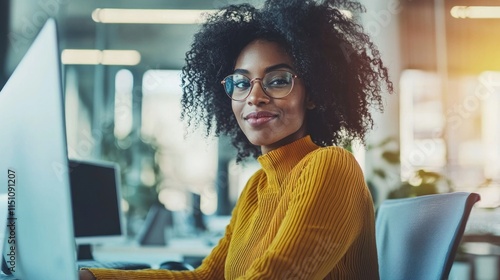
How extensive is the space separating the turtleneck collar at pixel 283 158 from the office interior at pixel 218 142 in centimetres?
213

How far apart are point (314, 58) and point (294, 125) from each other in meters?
0.13

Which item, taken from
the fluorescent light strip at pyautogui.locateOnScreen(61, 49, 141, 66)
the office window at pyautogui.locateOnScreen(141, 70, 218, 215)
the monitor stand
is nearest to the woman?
the monitor stand

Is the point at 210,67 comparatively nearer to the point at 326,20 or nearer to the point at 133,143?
Answer: the point at 326,20

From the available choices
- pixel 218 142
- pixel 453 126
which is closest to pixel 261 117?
pixel 218 142

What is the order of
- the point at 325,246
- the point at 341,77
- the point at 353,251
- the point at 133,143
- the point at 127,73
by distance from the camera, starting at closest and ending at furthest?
the point at 325,246
the point at 353,251
the point at 341,77
the point at 133,143
the point at 127,73

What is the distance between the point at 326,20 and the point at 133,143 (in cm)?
344

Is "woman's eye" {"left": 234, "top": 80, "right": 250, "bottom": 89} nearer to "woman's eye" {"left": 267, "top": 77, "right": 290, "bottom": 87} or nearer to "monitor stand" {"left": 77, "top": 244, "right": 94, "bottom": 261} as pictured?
"woman's eye" {"left": 267, "top": 77, "right": 290, "bottom": 87}

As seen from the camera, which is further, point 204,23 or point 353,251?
point 204,23

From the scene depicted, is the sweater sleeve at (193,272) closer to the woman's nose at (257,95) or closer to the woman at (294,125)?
the woman at (294,125)

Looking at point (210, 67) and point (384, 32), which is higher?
point (384, 32)

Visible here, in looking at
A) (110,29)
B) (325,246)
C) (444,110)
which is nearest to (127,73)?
(110,29)

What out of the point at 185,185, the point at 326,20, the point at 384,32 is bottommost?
the point at 185,185

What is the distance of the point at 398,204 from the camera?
1.30 meters

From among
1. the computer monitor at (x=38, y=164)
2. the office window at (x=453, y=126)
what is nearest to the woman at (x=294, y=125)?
the computer monitor at (x=38, y=164)
